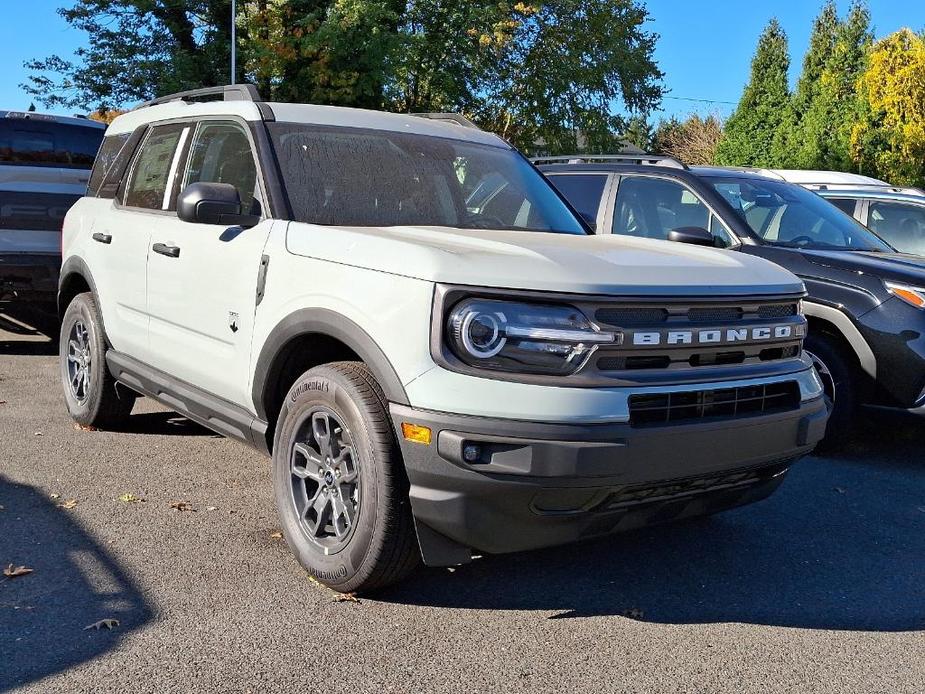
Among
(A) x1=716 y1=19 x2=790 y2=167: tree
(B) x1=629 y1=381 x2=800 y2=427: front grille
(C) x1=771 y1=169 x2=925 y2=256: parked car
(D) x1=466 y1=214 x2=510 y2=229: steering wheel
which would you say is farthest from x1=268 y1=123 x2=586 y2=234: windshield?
(A) x1=716 y1=19 x2=790 y2=167: tree

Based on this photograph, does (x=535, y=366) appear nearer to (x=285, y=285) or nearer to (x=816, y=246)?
(x=285, y=285)

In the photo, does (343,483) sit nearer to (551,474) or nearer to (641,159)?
(551,474)

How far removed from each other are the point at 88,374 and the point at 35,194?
2.92 meters

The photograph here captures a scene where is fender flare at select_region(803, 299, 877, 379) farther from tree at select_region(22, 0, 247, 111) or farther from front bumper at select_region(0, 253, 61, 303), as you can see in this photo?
tree at select_region(22, 0, 247, 111)

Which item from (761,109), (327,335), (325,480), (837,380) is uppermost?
(761,109)

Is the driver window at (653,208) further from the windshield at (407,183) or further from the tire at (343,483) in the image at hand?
the tire at (343,483)

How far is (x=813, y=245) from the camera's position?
261 inches

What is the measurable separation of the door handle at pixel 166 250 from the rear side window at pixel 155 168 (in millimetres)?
250

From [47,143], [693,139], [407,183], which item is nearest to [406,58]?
[47,143]

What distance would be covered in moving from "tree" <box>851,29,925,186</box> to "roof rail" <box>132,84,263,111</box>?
21.5 meters

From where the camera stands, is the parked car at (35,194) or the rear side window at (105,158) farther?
the parked car at (35,194)

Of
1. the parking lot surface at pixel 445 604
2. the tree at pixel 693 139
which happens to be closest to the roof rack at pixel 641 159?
the parking lot surface at pixel 445 604

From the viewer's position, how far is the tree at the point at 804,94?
28031mm

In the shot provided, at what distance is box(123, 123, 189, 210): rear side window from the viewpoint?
516 centimetres
